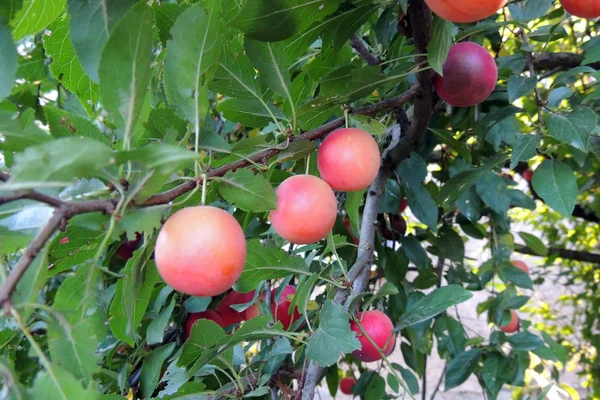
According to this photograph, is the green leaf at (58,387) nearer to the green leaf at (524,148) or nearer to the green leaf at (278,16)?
the green leaf at (278,16)

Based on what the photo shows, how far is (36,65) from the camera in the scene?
70.0 inches

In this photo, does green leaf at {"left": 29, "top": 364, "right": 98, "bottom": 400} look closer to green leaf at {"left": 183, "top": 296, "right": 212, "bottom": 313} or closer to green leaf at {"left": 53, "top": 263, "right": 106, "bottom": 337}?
green leaf at {"left": 53, "top": 263, "right": 106, "bottom": 337}

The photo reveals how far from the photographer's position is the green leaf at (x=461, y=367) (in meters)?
1.52

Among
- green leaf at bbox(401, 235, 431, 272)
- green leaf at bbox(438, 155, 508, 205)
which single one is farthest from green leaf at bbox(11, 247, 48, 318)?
green leaf at bbox(401, 235, 431, 272)

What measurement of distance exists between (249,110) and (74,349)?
1.56ft

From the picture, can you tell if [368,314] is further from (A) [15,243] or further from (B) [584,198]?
(B) [584,198]

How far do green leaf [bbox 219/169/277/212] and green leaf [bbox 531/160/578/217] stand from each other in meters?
0.62

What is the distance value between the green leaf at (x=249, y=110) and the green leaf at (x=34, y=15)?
11.4 inches

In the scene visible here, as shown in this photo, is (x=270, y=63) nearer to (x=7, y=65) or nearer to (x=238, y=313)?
(x=7, y=65)

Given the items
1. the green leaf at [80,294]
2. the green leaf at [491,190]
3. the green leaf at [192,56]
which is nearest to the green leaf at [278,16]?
the green leaf at [192,56]

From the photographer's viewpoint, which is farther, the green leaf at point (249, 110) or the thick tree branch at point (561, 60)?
the thick tree branch at point (561, 60)

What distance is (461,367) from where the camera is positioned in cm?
152

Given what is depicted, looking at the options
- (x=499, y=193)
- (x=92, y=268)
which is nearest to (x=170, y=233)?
(x=92, y=268)

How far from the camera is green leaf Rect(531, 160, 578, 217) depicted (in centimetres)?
101
